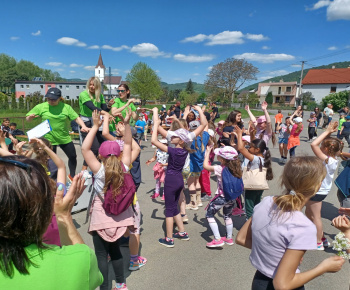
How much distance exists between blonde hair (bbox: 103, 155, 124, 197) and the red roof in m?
73.2

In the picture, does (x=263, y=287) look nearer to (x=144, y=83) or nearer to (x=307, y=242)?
(x=307, y=242)

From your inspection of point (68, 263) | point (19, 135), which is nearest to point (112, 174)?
point (68, 263)

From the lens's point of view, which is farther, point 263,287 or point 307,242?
point 263,287

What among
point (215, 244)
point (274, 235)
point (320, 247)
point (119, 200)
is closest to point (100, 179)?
point (119, 200)

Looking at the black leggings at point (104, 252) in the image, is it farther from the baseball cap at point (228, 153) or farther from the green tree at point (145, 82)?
the green tree at point (145, 82)

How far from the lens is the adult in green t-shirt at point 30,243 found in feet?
3.23

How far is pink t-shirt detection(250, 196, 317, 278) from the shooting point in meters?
1.59

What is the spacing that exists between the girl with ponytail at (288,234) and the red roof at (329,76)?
240 feet

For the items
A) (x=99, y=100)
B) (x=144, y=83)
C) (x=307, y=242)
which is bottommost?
(x=307, y=242)

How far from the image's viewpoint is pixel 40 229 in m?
1.07

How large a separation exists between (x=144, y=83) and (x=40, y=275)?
220 feet

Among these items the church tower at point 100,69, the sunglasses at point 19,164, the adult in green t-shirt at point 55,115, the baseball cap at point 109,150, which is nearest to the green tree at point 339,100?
the adult in green t-shirt at point 55,115

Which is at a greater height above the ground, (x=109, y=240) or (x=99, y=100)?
(x=99, y=100)

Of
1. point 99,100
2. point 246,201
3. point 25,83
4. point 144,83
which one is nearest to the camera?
point 246,201
